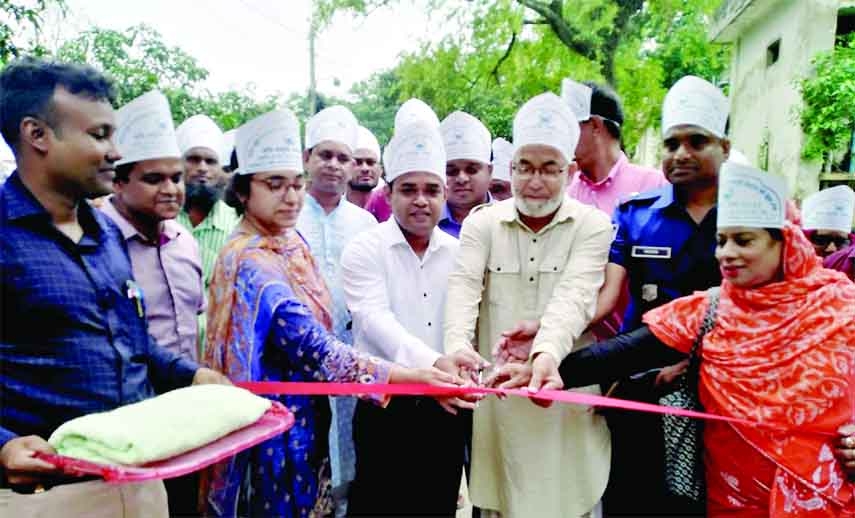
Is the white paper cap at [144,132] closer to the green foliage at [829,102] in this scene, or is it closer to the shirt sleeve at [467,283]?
the shirt sleeve at [467,283]

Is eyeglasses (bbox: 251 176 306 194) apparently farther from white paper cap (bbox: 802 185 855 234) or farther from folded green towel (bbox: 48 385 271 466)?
white paper cap (bbox: 802 185 855 234)

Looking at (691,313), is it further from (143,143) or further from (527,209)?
(143,143)

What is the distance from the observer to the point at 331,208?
4184 mm

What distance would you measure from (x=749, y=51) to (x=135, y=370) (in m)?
15.9

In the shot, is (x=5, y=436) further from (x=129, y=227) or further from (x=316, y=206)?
(x=316, y=206)

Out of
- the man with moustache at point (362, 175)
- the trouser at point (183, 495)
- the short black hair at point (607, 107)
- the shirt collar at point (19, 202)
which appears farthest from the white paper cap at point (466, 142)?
the shirt collar at point (19, 202)

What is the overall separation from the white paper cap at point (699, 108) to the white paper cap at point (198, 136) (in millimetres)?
3301

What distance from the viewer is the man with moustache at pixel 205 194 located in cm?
406

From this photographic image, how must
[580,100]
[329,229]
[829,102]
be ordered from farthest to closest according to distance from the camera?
[829,102]
[329,229]
[580,100]

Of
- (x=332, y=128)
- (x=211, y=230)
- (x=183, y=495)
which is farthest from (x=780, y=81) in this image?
(x=183, y=495)

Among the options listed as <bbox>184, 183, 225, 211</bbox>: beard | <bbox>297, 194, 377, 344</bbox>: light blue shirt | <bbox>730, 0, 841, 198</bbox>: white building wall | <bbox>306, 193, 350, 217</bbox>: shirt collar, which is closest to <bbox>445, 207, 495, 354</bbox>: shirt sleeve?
<bbox>297, 194, 377, 344</bbox>: light blue shirt

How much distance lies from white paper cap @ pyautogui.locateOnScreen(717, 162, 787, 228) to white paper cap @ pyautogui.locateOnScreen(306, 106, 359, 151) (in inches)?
107

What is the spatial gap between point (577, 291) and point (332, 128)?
2.49m

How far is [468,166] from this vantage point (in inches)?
164
